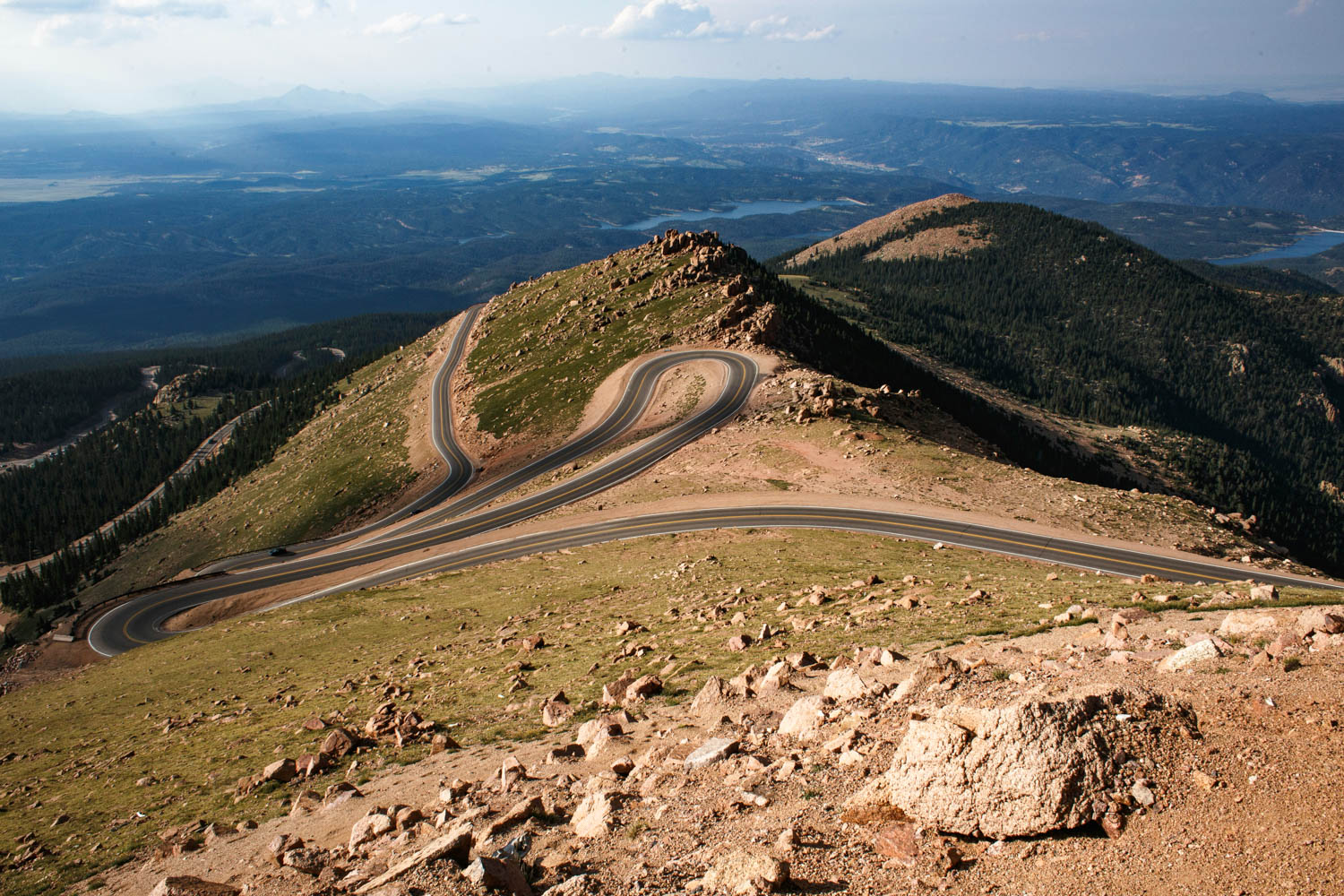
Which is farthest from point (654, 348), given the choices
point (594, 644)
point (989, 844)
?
point (989, 844)

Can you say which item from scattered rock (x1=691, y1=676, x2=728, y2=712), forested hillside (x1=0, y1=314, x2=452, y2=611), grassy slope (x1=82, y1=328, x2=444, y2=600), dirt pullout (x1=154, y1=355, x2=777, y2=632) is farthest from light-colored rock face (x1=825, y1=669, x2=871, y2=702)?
forested hillside (x1=0, y1=314, x2=452, y2=611)

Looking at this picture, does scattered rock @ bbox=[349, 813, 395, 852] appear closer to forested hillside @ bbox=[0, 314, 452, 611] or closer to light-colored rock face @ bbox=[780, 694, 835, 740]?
light-colored rock face @ bbox=[780, 694, 835, 740]

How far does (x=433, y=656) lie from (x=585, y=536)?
22809 millimetres

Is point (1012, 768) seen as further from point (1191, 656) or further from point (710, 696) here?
point (710, 696)

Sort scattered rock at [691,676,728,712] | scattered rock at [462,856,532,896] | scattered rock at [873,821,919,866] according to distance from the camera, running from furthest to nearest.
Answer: scattered rock at [691,676,728,712]
scattered rock at [462,856,532,896]
scattered rock at [873,821,919,866]

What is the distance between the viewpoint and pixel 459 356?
423 ft

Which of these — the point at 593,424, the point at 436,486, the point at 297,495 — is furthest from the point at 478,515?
the point at 297,495

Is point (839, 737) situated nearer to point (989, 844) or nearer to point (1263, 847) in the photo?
point (989, 844)

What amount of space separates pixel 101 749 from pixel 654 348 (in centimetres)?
7849

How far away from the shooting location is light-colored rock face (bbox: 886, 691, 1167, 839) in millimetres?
11789

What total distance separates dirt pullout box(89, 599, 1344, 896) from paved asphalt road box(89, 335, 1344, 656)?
27439 millimetres

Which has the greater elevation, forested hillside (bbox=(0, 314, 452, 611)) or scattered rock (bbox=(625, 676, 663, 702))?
scattered rock (bbox=(625, 676, 663, 702))

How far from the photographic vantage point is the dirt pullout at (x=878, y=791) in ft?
36.5

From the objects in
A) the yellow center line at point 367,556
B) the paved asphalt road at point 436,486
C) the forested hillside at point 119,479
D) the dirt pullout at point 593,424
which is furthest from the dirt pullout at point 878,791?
the forested hillside at point 119,479
